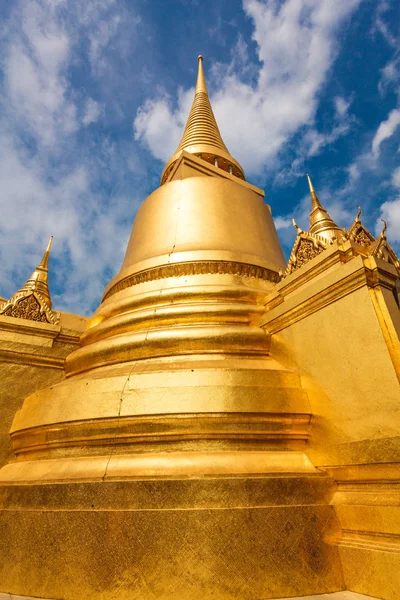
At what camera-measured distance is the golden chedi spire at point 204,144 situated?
22.2ft

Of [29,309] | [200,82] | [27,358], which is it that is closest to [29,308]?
[29,309]

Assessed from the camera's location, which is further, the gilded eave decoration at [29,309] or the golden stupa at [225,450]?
the gilded eave decoration at [29,309]

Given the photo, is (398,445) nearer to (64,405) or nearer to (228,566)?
(228,566)

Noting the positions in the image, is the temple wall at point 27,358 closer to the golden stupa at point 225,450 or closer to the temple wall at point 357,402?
the golden stupa at point 225,450

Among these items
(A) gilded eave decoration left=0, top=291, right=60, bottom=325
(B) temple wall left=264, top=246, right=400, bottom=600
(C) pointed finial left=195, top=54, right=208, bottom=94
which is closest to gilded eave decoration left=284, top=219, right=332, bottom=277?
(B) temple wall left=264, top=246, right=400, bottom=600

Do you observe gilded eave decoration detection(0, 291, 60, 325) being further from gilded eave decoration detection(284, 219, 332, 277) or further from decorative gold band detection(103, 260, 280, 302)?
gilded eave decoration detection(284, 219, 332, 277)

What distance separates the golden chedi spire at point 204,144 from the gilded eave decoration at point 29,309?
3496 millimetres

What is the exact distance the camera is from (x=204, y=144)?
275 inches

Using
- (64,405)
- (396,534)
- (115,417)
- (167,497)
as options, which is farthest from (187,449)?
(396,534)

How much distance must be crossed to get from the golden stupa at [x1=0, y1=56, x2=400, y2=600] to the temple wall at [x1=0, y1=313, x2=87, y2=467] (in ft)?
0.14

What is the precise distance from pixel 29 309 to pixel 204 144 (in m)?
4.71

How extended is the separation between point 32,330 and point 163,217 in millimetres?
2135

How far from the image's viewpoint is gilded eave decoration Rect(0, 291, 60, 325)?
4.04 meters

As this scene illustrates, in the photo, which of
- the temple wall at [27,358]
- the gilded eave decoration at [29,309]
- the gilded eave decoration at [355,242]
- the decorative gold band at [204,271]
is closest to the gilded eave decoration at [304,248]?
the gilded eave decoration at [355,242]
